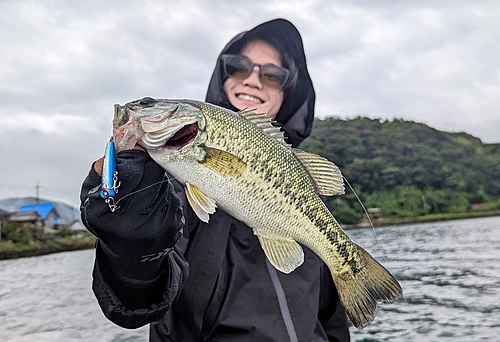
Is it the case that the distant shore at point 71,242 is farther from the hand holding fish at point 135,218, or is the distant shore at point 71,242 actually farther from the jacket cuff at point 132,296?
the hand holding fish at point 135,218

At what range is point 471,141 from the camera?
273 ft

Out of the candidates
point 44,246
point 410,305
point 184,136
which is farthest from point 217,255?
point 44,246

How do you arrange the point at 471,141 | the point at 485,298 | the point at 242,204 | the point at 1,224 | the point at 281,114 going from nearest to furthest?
the point at 242,204 → the point at 281,114 → the point at 485,298 → the point at 1,224 → the point at 471,141

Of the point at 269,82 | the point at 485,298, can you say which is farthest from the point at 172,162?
the point at 485,298

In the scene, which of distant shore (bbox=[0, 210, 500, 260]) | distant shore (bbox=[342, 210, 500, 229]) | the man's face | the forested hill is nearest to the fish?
the man's face

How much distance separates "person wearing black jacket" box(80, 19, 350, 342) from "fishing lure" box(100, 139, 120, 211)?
0.13 feet

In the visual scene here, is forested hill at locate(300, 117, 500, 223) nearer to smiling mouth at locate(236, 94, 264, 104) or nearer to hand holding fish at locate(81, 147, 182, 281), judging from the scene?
smiling mouth at locate(236, 94, 264, 104)

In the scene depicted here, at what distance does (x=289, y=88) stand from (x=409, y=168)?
218 feet

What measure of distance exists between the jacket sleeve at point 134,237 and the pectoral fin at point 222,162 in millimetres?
225

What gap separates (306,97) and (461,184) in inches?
2540

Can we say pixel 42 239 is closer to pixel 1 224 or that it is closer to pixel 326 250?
pixel 1 224

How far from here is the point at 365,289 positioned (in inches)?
94.5

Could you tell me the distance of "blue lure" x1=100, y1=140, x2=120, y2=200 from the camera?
1.74 metres

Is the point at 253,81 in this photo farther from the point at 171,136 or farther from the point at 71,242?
the point at 71,242
